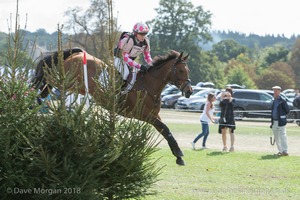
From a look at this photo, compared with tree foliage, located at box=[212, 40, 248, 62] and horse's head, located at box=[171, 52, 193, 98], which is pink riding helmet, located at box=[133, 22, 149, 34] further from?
tree foliage, located at box=[212, 40, 248, 62]

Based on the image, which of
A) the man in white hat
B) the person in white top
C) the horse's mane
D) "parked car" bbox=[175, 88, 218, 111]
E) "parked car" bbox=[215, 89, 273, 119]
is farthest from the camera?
"parked car" bbox=[175, 88, 218, 111]

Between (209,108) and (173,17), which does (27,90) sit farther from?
(173,17)

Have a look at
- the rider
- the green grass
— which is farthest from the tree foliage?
the rider

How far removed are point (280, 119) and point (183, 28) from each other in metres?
Result: 78.1

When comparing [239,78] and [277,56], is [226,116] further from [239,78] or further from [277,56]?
[277,56]

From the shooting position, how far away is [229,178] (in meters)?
12.1

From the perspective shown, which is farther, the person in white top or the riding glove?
the person in white top

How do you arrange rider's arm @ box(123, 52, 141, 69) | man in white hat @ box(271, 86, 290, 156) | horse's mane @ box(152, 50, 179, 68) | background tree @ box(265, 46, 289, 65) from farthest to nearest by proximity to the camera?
background tree @ box(265, 46, 289, 65) < man in white hat @ box(271, 86, 290, 156) < horse's mane @ box(152, 50, 179, 68) < rider's arm @ box(123, 52, 141, 69)

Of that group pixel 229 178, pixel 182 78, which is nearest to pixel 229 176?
pixel 229 178

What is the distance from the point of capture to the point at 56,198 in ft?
21.5

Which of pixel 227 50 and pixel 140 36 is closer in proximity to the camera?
pixel 140 36

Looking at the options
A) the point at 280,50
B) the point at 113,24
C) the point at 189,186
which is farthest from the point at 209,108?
the point at 280,50

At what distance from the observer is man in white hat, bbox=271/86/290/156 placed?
1859 centimetres

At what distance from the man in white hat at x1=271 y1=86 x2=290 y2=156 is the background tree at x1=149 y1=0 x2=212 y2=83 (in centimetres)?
7429
